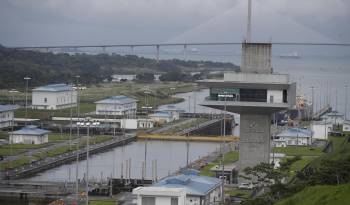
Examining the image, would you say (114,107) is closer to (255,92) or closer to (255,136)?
(255,136)

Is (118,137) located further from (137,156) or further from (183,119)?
(183,119)

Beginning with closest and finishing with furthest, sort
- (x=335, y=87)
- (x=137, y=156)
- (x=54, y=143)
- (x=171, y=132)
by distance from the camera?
(x=137, y=156) → (x=54, y=143) → (x=171, y=132) → (x=335, y=87)

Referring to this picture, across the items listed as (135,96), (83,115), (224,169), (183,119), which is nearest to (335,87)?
(135,96)

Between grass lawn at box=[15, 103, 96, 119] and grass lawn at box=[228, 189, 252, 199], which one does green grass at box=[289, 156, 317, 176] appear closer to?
grass lawn at box=[228, 189, 252, 199]

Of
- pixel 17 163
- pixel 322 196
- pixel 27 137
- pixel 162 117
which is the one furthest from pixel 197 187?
pixel 162 117

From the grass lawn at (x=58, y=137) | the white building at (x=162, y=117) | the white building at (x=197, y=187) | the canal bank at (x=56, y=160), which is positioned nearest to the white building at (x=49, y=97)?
the white building at (x=162, y=117)

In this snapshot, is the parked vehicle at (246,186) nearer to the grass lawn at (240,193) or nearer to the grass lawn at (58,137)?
the grass lawn at (240,193)
